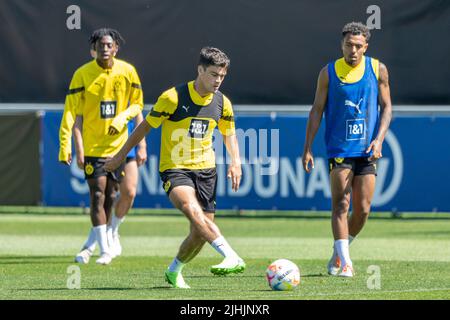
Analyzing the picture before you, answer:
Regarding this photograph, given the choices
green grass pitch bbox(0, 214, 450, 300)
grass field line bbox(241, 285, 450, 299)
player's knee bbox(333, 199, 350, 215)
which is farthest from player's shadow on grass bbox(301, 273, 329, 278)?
grass field line bbox(241, 285, 450, 299)

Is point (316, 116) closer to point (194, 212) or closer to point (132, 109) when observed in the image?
point (194, 212)

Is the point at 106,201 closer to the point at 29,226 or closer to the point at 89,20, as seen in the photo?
the point at 29,226

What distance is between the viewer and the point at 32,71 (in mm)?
20969

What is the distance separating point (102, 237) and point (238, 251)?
7.30 feet

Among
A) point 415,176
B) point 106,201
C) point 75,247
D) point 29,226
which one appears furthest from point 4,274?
point 415,176

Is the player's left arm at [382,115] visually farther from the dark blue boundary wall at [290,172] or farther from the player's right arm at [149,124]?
the dark blue boundary wall at [290,172]

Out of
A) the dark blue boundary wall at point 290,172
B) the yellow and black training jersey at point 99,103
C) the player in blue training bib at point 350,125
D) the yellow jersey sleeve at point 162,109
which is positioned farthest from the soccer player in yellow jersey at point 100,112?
the dark blue boundary wall at point 290,172

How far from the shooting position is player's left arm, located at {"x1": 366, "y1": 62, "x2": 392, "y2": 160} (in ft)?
38.0

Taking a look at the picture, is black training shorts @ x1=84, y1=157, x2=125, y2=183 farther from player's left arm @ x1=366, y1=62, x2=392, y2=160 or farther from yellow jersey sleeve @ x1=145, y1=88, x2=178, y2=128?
player's left arm @ x1=366, y1=62, x2=392, y2=160

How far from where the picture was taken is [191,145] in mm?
10672

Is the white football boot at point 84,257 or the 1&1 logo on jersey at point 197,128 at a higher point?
the 1&1 logo on jersey at point 197,128

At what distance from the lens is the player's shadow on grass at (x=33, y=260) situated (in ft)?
44.1

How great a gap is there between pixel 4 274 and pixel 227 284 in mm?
2401

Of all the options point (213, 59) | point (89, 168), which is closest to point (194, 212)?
point (213, 59)
